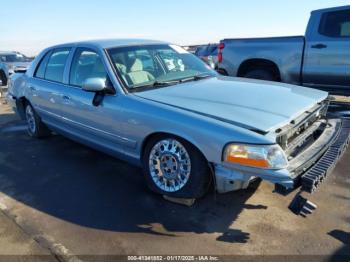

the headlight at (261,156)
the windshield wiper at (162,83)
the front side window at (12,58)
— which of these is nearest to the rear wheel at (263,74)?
the windshield wiper at (162,83)

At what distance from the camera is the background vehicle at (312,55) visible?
6.07m

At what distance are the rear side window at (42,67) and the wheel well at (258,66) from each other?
380 centimetres

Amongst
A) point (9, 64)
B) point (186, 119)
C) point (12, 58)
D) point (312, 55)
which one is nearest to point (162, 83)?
point (186, 119)

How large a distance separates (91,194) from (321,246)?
90.2 inches

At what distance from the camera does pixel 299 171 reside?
269 cm

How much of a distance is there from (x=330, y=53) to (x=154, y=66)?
3.73 m

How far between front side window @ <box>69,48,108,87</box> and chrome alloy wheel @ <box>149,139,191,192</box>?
3.84ft

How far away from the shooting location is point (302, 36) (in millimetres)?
6371

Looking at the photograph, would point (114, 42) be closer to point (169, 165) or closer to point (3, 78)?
point (169, 165)

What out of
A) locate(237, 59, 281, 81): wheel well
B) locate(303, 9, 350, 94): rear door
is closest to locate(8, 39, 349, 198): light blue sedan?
locate(303, 9, 350, 94): rear door

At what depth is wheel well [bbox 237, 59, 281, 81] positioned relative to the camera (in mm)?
6758

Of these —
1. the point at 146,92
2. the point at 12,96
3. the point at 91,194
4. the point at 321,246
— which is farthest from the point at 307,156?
the point at 12,96

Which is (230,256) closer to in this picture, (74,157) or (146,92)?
(146,92)

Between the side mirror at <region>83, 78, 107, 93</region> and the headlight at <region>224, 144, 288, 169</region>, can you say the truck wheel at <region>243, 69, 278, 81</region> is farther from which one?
the headlight at <region>224, 144, 288, 169</region>
